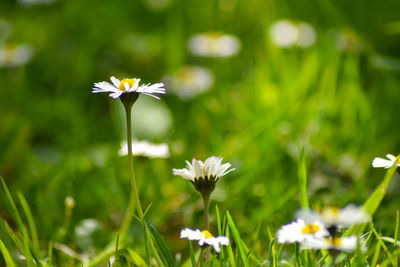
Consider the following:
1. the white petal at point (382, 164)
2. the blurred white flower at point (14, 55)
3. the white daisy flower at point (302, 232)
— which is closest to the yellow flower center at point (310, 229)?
the white daisy flower at point (302, 232)

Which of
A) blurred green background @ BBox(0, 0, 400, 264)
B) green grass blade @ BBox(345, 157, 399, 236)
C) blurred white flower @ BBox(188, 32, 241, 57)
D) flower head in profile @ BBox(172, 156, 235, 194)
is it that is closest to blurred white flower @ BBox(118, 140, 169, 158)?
blurred green background @ BBox(0, 0, 400, 264)

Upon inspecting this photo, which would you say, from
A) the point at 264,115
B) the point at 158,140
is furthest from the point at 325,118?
→ the point at 158,140

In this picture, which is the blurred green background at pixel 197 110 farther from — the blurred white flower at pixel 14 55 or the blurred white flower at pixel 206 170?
the blurred white flower at pixel 206 170

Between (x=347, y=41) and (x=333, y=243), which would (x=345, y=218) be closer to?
(x=333, y=243)

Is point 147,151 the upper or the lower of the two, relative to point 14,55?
lower

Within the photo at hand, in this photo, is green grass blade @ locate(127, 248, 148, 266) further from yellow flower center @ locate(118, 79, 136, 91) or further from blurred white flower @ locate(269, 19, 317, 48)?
blurred white flower @ locate(269, 19, 317, 48)

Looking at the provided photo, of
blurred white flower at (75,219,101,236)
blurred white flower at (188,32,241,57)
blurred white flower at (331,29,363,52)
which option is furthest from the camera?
blurred white flower at (188,32,241,57)

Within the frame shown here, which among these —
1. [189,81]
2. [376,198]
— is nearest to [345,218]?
[376,198]
